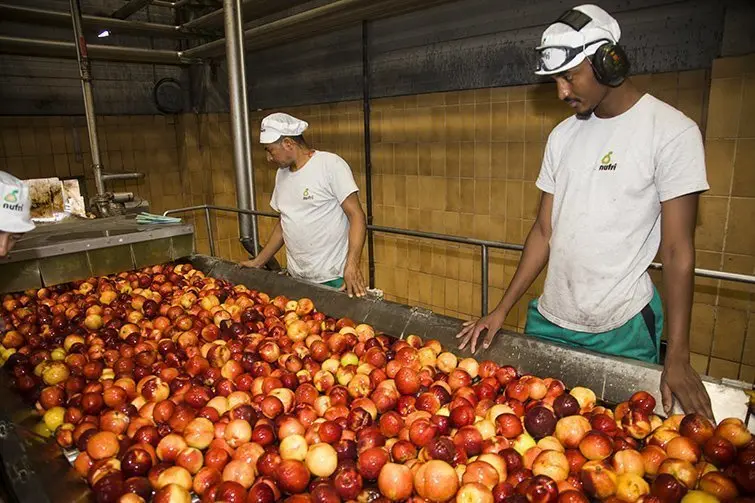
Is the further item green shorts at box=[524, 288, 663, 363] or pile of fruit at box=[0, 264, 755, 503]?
green shorts at box=[524, 288, 663, 363]

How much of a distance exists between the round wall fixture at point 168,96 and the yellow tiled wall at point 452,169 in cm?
21

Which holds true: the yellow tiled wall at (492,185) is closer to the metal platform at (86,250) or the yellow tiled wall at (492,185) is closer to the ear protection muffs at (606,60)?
the ear protection muffs at (606,60)

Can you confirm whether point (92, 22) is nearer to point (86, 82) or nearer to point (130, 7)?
point (130, 7)

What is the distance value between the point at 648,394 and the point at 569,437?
1.12ft

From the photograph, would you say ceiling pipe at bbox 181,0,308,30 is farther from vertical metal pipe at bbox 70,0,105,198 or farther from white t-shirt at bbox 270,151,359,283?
white t-shirt at bbox 270,151,359,283

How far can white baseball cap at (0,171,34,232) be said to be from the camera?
6.31ft

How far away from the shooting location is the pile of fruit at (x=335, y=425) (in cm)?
151

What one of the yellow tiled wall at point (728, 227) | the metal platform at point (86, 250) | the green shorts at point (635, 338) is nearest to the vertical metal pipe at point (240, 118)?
the metal platform at point (86, 250)

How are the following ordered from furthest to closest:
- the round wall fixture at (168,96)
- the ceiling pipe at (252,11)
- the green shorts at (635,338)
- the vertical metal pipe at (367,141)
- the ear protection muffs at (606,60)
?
the round wall fixture at (168,96), the ceiling pipe at (252,11), the vertical metal pipe at (367,141), the green shorts at (635,338), the ear protection muffs at (606,60)

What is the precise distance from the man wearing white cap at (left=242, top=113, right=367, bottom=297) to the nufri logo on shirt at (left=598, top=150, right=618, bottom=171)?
5.72 feet

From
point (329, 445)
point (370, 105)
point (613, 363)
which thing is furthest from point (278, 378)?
point (370, 105)

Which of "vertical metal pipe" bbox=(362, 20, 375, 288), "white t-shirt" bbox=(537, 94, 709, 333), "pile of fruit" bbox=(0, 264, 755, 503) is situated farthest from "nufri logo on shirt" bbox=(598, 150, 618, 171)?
"vertical metal pipe" bbox=(362, 20, 375, 288)

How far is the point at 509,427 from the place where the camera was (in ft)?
5.75

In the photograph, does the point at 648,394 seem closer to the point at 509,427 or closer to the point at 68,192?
the point at 509,427
